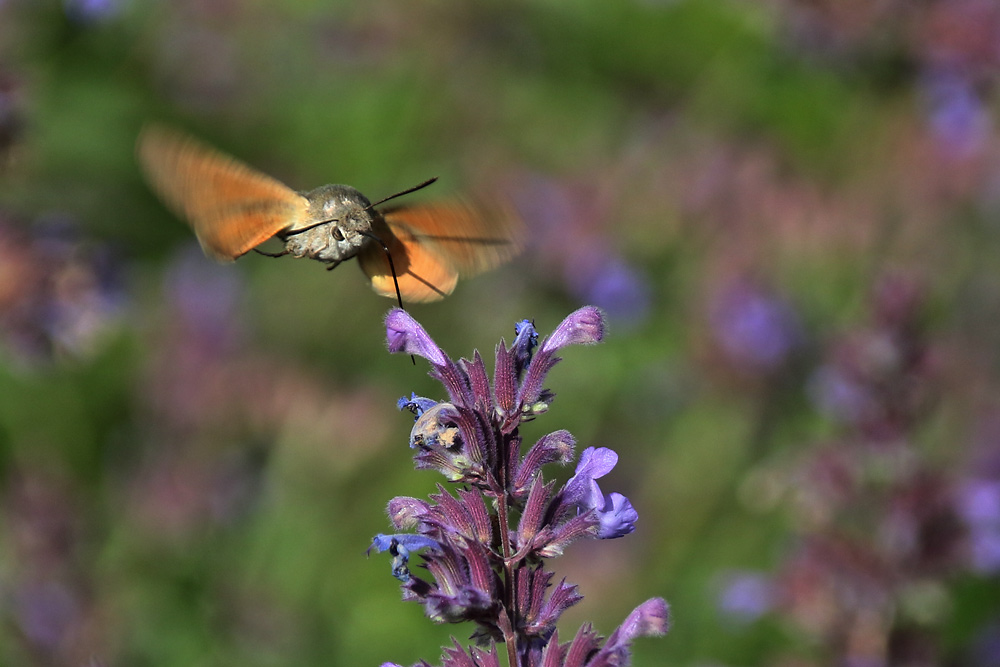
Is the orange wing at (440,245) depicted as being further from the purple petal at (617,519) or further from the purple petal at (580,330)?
the purple petal at (617,519)

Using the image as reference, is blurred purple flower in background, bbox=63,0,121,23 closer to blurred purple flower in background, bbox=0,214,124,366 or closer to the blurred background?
the blurred background

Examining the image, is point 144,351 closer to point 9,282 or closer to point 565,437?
point 9,282

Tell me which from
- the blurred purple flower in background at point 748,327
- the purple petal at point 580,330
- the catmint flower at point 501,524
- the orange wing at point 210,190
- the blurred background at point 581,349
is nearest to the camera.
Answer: the catmint flower at point 501,524

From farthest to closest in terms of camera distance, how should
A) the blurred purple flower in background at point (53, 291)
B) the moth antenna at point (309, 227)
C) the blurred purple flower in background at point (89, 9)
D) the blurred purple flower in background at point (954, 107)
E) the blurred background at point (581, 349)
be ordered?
1. the blurred purple flower in background at point (954, 107)
2. the blurred background at point (581, 349)
3. the blurred purple flower in background at point (53, 291)
4. the blurred purple flower in background at point (89, 9)
5. the moth antenna at point (309, 227)

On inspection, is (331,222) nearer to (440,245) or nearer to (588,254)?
(440,245)

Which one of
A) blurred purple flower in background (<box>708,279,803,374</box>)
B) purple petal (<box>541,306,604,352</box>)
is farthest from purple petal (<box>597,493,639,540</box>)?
blurred purple flower in background (<box>708,279,803,374</box>)

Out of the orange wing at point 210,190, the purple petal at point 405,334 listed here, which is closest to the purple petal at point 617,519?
the purple petal at point 405,334

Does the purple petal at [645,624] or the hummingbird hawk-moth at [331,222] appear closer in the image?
the purple petal at [645,624]
